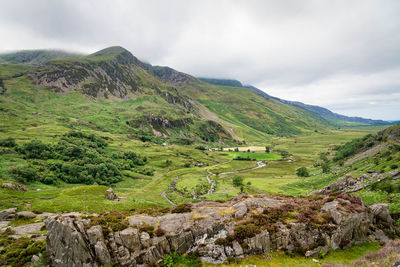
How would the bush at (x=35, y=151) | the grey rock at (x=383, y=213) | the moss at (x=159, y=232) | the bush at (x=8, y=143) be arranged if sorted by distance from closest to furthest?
the moss at (x=159, y=232) → the grey rock at (x=383, y=213) → the bush at (x=35, y=151) → the bush at (x=8, y=143)

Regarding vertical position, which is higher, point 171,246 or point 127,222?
point 127,222

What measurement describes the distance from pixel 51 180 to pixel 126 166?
5671 centimetres

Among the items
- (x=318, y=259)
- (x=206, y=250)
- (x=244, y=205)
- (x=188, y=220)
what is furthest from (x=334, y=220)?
(x=188, y=220)

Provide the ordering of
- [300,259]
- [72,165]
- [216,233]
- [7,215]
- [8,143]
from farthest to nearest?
[8,143]
[72,165]
[7,215]
[216,233]
[300,259]

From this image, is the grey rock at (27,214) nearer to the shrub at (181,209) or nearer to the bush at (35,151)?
the shrub at (181,209)

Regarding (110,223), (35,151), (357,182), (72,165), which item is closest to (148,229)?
(110,223)

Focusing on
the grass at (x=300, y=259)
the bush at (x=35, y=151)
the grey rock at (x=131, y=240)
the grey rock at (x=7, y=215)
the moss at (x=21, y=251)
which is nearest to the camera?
the grass at (x=300, y=259)

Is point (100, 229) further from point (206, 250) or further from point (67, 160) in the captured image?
point (67, 160)

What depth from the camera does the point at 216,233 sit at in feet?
83.7

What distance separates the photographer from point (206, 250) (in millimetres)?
23672

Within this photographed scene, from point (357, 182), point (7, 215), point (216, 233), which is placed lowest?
point (7, 215)

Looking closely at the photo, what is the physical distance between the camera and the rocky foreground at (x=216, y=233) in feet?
72.3

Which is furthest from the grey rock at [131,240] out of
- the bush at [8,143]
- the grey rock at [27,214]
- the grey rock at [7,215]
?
the bush at [8,143]

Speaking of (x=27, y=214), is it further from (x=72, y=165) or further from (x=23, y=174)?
(x=72, y=165)
